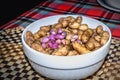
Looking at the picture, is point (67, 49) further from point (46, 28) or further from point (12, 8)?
point (12, 8)

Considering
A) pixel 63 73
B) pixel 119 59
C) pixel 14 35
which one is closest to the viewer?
pixel 63 73

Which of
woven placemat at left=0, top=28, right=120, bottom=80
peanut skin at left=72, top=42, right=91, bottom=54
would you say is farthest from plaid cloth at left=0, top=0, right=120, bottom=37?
peanut skin at left=72, top=42, right=91, bottom=54

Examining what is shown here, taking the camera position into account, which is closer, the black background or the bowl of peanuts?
the bowl of peanuts

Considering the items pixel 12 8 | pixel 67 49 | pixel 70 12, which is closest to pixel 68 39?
pixel 67 49

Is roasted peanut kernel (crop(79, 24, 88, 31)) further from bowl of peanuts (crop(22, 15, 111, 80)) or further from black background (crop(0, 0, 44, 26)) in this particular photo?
black background (crop(0, 0, 44, 26))

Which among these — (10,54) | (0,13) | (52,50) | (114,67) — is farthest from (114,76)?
(0,13)

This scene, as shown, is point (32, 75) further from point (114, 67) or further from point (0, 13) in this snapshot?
point (0, 13)
